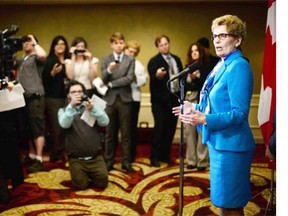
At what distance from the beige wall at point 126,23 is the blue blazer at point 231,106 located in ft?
13.0

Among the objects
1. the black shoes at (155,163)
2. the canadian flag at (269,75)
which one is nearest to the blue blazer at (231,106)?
the canadian flag at (269,75)

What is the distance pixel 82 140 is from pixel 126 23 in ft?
9.30

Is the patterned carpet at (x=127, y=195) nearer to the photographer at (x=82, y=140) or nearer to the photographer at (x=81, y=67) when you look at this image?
the photographer at (x=82, y=140)

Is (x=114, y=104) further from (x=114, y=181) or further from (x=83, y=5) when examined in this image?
(x=83, y=5)

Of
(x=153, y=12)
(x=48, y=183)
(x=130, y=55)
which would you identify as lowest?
(x=48, y=183)

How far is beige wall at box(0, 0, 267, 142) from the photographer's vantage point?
5742mm

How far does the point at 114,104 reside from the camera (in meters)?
4.05

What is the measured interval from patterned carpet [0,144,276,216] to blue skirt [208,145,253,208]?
109cm

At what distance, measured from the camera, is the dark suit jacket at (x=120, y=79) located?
4055 mm

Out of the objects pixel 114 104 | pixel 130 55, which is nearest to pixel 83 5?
pixel 130 55

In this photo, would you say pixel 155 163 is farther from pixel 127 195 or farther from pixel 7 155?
pixel 7 155

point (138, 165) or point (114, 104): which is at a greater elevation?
point (114, 104)
